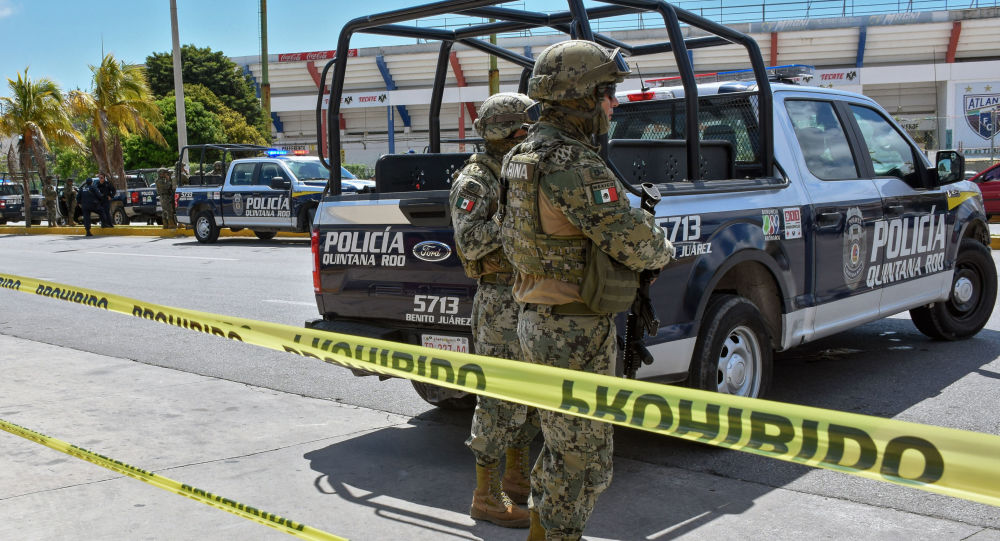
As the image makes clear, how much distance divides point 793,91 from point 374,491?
3397 millimetres

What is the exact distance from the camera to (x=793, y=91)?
550cm

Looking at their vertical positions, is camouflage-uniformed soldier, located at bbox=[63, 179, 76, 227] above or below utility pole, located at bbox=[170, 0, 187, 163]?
below

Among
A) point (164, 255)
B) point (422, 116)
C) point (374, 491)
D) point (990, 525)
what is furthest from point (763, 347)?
point (422, 116)

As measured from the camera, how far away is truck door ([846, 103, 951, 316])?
19.4 ft

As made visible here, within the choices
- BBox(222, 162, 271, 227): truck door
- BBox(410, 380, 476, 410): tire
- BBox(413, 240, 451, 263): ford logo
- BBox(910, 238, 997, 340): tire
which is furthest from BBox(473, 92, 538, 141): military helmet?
BBox(222, 162, 271, 227): truck door

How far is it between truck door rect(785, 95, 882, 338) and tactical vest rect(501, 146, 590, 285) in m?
2.65

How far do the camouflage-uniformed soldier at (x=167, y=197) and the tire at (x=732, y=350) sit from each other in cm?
2183

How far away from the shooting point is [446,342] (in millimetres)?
4598

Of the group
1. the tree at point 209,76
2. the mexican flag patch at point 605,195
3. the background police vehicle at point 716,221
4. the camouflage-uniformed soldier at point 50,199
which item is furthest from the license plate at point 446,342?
the tree at point 209,76

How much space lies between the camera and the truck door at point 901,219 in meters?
5.91

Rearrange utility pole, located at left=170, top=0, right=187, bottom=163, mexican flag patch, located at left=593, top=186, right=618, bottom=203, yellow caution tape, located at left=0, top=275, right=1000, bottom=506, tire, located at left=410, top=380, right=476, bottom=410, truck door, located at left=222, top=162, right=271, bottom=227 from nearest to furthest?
yellow caution tape, located at left=0, top=275, right=1000, bottom=506 < mexican flag patch, located at left=593, top=186, right=618, bottom=203 < tire, located at left=410, top=380, right=476, bottom=410 < truck door, located at left=222, top=162, right=271, bottom=227 < utility pole, located at left=170, top=0, right=187, bottom=163

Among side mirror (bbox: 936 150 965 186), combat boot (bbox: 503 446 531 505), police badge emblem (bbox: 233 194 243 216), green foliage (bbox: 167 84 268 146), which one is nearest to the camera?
combat boot (bbox: 503 446 531 505)

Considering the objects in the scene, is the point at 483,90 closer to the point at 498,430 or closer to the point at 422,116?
the point at 422,116

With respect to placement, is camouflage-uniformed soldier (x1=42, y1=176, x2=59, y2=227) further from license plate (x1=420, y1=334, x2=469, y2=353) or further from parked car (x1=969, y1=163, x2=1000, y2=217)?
license plate (x1=420, y1=334, x2=469, y2=353)
